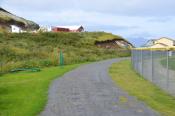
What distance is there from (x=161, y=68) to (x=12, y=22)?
8561 cm

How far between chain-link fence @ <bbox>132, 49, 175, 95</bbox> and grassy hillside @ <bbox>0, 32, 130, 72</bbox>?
11.8 m

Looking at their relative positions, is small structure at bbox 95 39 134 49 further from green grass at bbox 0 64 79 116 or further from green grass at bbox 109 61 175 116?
green grass at bbox 0 64 79 116

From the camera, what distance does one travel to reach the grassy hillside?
4259 centimetres

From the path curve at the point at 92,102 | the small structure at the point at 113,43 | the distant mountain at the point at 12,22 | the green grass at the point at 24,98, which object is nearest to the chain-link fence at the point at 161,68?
the path curve at the point at 92,102

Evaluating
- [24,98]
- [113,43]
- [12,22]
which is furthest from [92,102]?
[12,22]

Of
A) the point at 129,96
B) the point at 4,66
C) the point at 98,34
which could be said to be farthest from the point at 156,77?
the point at 98,34

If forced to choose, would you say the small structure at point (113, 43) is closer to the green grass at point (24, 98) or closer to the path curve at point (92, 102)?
the green grass at point (24, 98)

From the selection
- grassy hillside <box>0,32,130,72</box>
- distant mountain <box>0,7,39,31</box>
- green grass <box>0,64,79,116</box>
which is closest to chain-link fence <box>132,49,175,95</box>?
green grass <box>0,64,79,116</box>

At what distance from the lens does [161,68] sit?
21.6 meters

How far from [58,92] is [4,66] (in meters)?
16.6

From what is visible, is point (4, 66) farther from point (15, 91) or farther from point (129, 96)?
point (129, 96)

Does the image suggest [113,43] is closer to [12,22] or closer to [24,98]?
[12,22]

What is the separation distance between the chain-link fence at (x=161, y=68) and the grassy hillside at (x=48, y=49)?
465 inches

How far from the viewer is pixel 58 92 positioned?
63.9 feet
